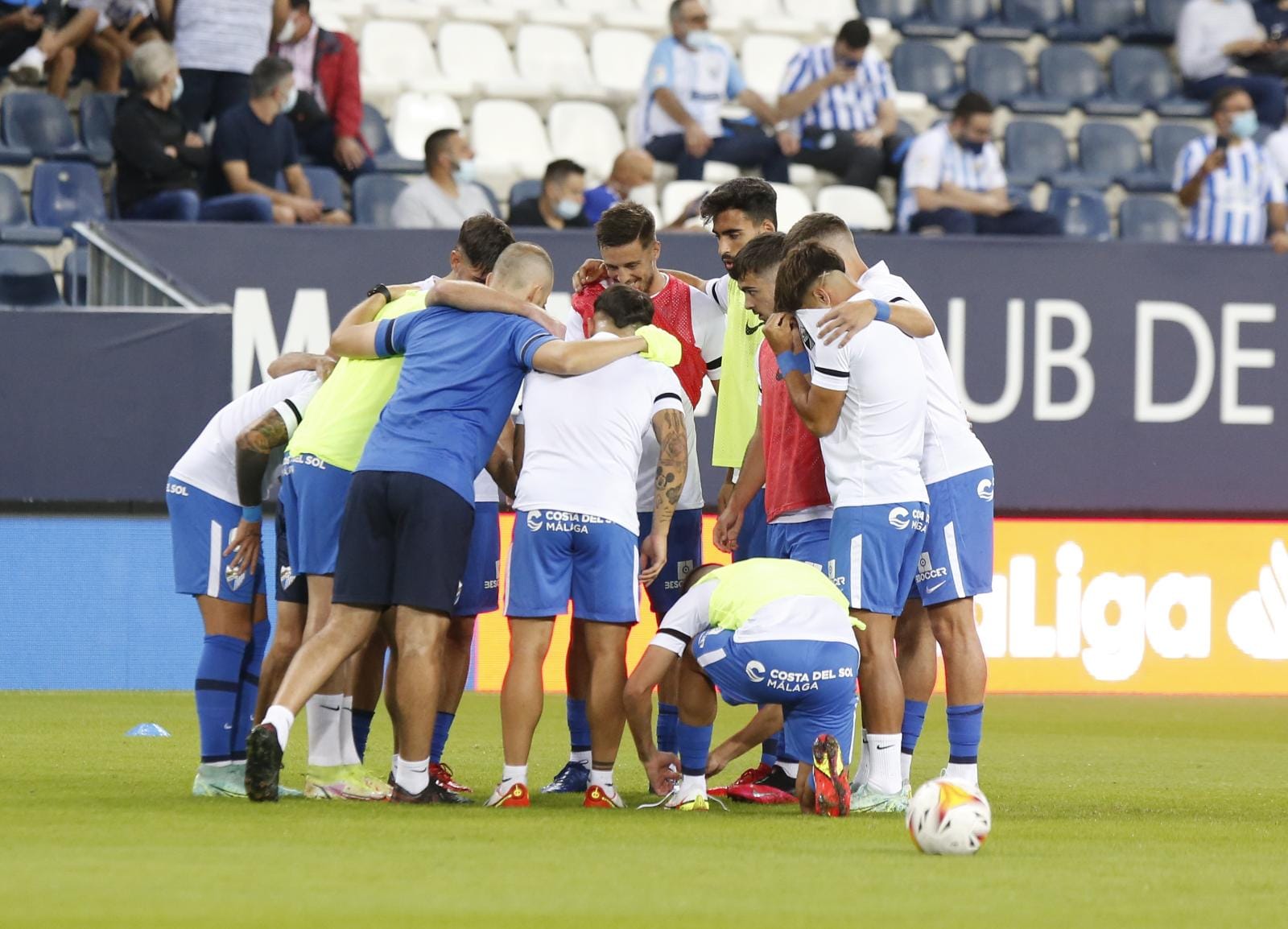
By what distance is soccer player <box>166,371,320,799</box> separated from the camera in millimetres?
7289

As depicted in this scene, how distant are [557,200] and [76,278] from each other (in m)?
3.10

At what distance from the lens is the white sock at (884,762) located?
713 cm

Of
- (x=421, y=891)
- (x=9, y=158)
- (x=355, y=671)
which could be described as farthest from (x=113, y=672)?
(x=421, y=891)

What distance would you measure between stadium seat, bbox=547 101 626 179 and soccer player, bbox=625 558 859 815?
28.9 ft

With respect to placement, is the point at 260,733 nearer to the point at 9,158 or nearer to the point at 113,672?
the point at 113,672

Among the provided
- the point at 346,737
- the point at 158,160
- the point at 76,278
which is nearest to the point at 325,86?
the point at 158,160

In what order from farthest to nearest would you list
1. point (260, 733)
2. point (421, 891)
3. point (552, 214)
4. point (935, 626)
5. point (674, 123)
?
point (674, 123) < point (552, 214) < point (935, 626) < point (260, 733) < point (421, 891)

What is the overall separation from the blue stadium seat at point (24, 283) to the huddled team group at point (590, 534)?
5.30 metres

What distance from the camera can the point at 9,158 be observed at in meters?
13.5

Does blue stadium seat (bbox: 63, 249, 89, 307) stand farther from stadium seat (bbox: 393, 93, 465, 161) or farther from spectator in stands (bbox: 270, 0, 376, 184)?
stadium seat (bbox: 393, 93, 465, 161)

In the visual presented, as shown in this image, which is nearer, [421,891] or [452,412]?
[421,891]

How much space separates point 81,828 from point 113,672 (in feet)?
21.2

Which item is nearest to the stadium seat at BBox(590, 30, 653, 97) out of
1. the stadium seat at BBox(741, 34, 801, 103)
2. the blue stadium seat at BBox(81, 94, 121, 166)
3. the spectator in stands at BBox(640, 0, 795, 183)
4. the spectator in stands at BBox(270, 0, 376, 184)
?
the stadium seat at BBox(741, 34, 801, 103)

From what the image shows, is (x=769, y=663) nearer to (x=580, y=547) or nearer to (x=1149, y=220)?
(x=580, y=547)
